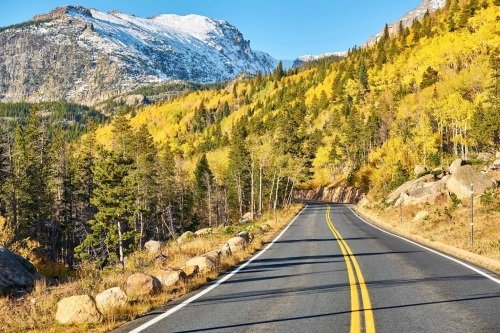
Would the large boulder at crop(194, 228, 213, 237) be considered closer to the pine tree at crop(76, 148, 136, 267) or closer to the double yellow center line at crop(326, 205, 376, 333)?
the pine tree at crop(76, 148, 136, 267)

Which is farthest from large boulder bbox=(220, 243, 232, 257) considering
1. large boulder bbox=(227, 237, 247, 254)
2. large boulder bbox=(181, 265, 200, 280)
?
large boulder bbox=(181, 265, 200, 280)

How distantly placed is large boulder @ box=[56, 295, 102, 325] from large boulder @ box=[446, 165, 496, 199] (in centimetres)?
2834

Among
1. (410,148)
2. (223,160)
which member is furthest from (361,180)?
(223,160)

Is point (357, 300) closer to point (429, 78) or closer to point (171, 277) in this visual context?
point (171, 277)

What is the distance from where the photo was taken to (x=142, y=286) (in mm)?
10234

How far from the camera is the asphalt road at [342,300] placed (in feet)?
24.3

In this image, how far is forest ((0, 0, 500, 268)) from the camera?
4778cm

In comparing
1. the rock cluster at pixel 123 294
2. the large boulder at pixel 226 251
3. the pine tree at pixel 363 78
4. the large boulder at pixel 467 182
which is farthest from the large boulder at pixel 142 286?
the pine tree at pixel 363 78

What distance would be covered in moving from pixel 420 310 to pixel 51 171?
5863 centimetres

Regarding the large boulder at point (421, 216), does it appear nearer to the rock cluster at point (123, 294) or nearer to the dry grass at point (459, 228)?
the dry grass at point (459, 228)

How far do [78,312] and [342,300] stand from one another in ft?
16.7

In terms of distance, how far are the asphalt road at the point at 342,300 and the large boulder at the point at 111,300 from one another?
72 centimetres

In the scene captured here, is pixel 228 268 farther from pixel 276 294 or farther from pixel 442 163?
pixel 442 163

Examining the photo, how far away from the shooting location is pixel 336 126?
10925 centimetres
